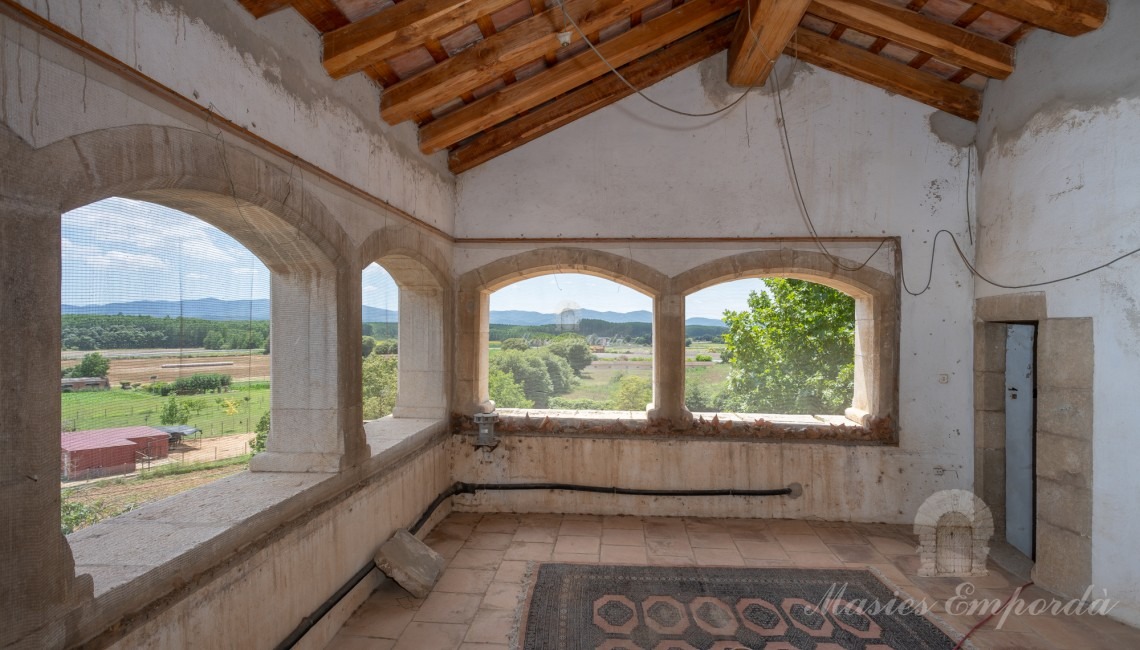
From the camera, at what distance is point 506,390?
6.79 meters

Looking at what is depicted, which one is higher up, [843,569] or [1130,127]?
[1130,127]

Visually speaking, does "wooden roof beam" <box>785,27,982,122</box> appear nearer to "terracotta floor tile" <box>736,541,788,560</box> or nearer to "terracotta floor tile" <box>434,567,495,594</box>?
"terracotta floor tile" <box>736,541,788,560</box>

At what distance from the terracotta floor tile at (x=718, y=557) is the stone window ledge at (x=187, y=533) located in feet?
8.34

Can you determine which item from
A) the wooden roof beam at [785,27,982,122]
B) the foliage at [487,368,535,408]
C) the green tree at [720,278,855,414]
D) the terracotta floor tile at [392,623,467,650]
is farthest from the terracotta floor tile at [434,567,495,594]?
the green tree at [720,278,855,414]

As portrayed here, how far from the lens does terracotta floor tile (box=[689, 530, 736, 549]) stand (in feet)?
14.2

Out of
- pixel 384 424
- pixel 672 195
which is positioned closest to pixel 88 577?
pixel 384 424

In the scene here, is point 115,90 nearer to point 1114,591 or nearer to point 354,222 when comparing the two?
point 354,222

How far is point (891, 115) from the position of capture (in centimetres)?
492

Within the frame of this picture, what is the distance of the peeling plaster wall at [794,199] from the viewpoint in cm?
482

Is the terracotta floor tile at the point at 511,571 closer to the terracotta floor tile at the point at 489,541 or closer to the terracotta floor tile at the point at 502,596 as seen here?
the terracotta floor tile at the point at 502,596

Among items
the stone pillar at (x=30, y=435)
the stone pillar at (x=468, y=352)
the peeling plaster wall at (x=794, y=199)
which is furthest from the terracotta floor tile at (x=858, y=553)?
the stone pillar at (x=30, y=435)

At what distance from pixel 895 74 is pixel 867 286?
1.81 m

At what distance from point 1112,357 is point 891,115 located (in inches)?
105

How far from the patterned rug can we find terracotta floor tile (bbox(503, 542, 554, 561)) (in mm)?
185
